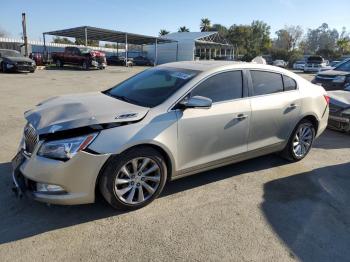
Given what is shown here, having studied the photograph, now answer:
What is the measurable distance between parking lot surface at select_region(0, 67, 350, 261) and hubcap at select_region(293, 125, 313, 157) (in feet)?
1.87

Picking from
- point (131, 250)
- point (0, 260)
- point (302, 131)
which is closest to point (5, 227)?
point (0, 260)

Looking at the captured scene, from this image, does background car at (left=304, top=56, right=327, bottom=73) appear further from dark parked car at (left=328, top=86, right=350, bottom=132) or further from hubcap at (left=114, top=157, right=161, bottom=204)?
hubcap at (left=114, top=157, right=161, bottom=204)

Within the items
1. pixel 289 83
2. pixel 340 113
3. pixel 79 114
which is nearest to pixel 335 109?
pixel 340 113

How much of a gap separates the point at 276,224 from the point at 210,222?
71 centimetres

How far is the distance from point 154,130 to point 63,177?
3.44ft

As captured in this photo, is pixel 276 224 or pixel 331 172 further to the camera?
pixel 331 172

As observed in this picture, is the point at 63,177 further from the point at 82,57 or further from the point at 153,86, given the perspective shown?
the point at 82,57

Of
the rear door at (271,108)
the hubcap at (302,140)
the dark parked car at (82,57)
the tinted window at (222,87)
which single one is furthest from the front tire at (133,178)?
the dark parked car at (82,57)

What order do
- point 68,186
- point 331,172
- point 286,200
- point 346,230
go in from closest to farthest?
point 68,186 → point 346,230 → point 286,200 → point 331,172

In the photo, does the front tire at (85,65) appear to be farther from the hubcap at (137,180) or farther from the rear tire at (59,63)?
the hubcap at (137,180)

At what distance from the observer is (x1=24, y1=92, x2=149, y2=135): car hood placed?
3395 millimetres

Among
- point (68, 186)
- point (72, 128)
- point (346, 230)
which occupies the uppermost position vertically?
point (72, 128)

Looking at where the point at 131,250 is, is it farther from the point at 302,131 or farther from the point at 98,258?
the point at 302,131

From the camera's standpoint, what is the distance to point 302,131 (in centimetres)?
Answer: 543
